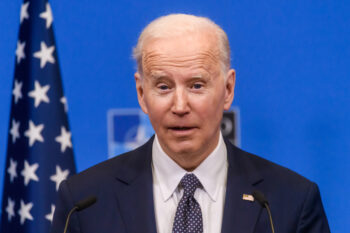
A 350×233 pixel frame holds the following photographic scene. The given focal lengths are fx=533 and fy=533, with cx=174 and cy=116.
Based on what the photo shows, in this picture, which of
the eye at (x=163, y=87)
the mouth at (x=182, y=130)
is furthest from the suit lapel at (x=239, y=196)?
the eye at (x=163, y=87)

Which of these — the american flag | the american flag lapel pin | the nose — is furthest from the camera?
the american flag

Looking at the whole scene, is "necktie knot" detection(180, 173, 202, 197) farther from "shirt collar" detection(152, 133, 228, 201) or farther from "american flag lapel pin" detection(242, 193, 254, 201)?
"american flag lapel pin" detection(242, 193, 254, 201)

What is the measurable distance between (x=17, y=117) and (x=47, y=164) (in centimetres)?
31

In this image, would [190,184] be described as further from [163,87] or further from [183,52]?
[183,52]

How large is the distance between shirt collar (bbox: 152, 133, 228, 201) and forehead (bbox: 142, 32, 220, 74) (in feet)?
1.06

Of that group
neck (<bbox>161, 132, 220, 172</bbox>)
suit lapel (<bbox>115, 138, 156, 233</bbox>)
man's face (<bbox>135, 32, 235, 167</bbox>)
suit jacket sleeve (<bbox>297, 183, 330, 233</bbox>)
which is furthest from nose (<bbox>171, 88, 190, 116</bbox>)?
suit jacket sleeve (<bbox>297, 183, 330, 233</bbox>)

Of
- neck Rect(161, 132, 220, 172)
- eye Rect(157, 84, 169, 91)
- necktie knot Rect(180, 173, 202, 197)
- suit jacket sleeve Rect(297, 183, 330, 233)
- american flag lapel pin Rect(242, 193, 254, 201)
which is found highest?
eye Rect(157, 84, 169, 91)

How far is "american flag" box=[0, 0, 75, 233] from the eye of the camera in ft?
9.52

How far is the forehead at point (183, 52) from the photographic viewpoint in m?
1.73

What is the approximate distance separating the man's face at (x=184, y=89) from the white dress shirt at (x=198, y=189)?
100 millimetres

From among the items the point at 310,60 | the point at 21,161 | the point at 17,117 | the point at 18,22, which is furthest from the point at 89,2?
the point at 310,60

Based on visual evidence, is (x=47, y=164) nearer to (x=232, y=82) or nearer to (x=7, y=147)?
(x=7, y=147)

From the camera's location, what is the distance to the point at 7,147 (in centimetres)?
297

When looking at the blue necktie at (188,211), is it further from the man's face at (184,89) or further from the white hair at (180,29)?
the white hair at (180,29)
